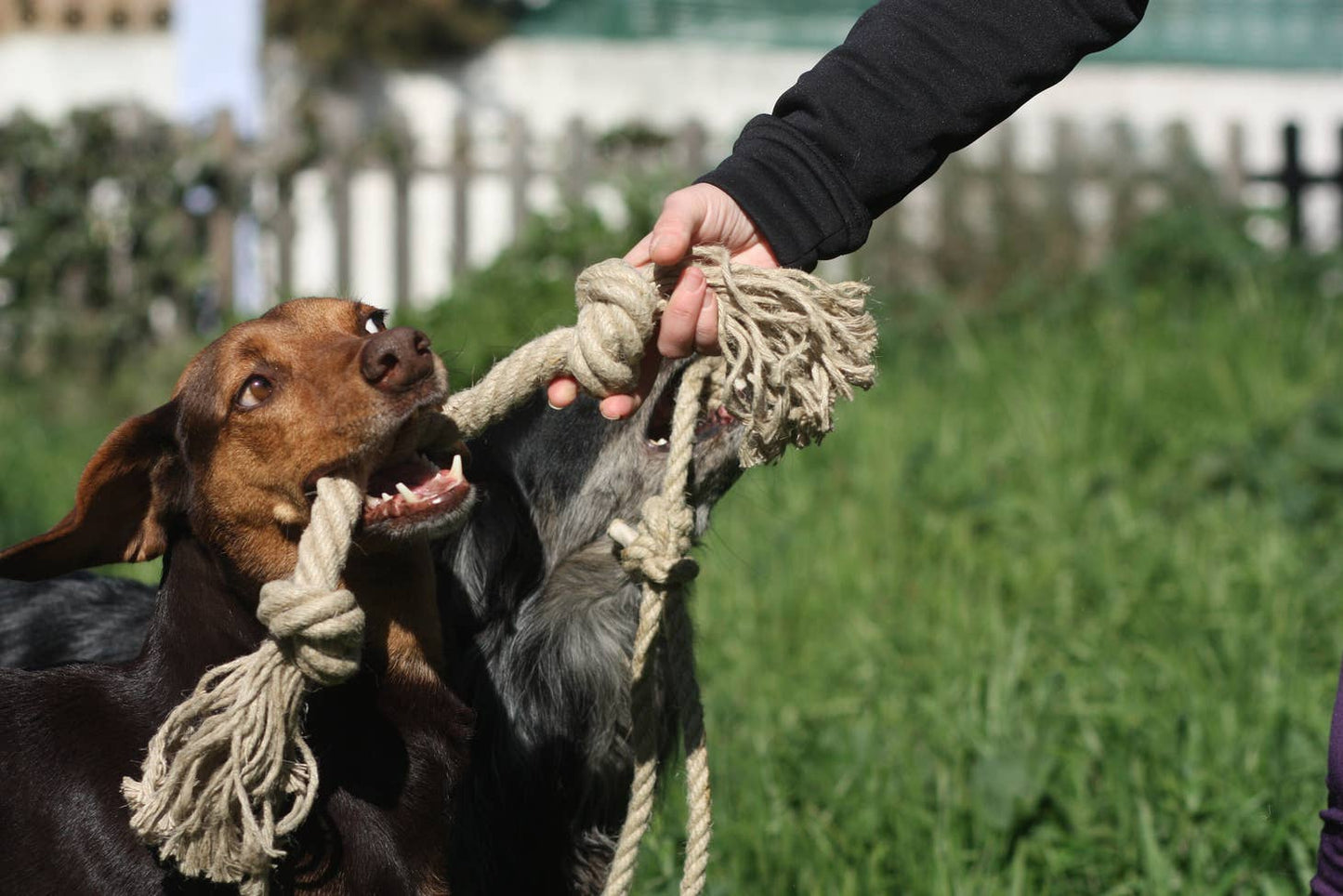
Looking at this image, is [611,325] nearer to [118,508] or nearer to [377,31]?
[118,508]

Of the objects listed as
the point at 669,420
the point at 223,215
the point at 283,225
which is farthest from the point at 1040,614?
the point at 223,215

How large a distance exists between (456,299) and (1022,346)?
9.34 feet

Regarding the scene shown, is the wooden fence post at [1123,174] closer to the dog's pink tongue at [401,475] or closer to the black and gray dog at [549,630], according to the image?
the black and gray dog at [549,630]

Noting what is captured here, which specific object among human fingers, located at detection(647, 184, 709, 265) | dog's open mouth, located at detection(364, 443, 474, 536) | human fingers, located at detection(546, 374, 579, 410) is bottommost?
dog's open mouth, located at detection(364, 443, 474, 536)

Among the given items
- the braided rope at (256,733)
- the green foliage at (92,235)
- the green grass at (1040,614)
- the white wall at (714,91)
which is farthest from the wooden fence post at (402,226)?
the braided rope at (256,733)

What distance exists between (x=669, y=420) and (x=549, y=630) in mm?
444

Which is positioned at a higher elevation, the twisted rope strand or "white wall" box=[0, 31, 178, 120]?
the twisted rope strand

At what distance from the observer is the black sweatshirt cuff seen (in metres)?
2.20

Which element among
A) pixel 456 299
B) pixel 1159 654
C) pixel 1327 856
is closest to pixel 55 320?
pixel 456 299

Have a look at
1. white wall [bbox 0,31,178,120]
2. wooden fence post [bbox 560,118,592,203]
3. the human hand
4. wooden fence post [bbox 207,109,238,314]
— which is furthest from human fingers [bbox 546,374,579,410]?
white wall [bbox 0,31,178,120]

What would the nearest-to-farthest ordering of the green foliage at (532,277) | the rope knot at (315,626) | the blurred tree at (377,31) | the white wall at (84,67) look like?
the rope knot at (315,626)
the green foliage at (532,277)
the blurred tree at (377,31)
the white wall at (84,67)

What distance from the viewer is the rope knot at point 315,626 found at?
193 centimetres

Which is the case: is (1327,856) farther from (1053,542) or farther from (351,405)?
(1053,542)

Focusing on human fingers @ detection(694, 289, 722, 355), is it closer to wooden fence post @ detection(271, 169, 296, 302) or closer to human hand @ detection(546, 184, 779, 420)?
human hand @ detection(546, 184, 779, 420)
